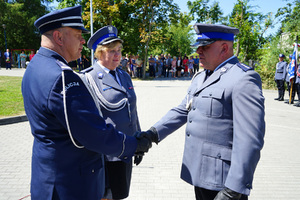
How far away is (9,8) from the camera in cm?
3466

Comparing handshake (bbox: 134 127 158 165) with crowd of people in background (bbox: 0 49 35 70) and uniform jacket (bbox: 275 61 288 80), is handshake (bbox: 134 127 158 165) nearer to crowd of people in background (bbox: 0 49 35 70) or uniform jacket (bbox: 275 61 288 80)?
uniform jacket (bbox: 275 61 288 80)

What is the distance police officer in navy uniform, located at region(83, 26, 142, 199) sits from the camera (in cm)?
269

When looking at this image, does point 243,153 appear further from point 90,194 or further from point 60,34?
point 60,34

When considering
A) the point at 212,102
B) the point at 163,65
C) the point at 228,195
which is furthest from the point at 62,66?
the point at 163,65

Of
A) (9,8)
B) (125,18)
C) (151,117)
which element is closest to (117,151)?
(151,117)

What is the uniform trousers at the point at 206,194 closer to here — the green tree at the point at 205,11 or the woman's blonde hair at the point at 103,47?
the woman's blonde hair at the point at 103,47

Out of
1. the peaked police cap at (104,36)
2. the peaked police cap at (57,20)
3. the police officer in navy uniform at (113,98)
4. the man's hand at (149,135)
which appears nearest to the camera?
the peaked police cap at (57,20)

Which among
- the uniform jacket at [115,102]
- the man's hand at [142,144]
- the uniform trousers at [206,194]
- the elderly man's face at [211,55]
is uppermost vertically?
the elderly man's face at [211,55]

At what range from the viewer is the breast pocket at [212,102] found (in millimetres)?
1994

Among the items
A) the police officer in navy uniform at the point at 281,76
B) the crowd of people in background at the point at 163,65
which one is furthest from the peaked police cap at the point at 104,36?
the crowd of people in background at the point at 163,65

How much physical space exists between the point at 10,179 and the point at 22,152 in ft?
4.12

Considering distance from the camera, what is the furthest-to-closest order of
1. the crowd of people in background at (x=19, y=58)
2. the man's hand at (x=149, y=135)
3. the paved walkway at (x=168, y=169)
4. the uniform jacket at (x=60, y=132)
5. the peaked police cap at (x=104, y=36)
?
the crowd of people in background at (x=19, y=58) → the paved walkway at (x=168, y=169) → the peaked police cap at (x=104, y=36) → the man's hand at (x=149, y=135) → the uniform jacket at (x=60, y=132)

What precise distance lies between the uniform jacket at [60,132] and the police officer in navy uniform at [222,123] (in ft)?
2.09

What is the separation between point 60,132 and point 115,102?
104cm
